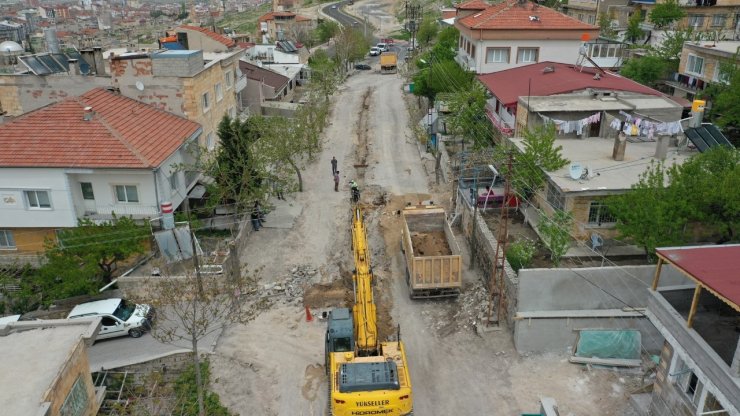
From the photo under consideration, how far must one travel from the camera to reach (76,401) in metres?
15.0

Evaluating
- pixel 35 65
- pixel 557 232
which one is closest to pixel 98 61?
pixel 35 65

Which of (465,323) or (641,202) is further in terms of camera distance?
(465,323)

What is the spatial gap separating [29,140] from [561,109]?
25.9 meters

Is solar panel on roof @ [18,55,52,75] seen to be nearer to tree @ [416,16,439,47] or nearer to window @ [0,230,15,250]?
window @ [0,230,15,250]

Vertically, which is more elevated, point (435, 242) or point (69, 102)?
point (69, 102)

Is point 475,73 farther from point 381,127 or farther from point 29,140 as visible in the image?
point 29,140

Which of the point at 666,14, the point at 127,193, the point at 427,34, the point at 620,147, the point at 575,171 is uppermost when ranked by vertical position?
the point at 666,14

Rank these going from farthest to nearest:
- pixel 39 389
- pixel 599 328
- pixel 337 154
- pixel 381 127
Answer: pixel 381 127 → pixel 337 154 → pixel 599 328 → pixel 39 389

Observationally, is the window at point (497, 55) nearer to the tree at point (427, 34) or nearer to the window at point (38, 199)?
the window at point (38, 199)

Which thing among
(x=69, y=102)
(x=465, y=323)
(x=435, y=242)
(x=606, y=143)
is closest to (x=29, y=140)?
(x=69, y=102)

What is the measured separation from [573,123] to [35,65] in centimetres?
2950

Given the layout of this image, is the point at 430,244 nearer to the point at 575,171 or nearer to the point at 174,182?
the point at 575,171

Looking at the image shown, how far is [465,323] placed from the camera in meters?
21.7

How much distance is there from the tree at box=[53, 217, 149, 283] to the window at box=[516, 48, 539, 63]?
31374 millimetres
